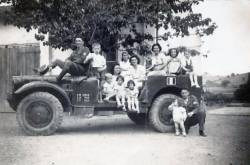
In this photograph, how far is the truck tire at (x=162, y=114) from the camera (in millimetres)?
6625

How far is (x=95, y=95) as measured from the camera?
6.49m

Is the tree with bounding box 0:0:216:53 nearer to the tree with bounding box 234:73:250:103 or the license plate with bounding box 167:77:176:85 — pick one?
the license plate with bounding box 167:77:176:85

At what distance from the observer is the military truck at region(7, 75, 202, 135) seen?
6.34 meters

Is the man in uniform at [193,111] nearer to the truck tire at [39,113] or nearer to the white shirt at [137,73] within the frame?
the white shirt at [137,73]

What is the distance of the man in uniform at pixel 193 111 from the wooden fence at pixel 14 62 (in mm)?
2753

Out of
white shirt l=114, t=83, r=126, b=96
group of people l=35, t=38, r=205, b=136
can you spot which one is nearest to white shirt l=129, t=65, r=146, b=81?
group of people l=35, t=38, r=205, b=136

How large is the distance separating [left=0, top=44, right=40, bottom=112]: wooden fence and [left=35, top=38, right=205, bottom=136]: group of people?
1.08 metres

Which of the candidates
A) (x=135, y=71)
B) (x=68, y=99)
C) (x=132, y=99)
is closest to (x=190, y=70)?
(x=135, y=71)

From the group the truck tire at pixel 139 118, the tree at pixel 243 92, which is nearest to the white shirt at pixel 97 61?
the truck tire at pixel 139 118

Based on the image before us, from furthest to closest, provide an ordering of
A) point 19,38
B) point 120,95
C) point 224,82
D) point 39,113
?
point 19,38
point 120,95
point 39,113
point 224,82

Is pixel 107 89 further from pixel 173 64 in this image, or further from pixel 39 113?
pixel 173 64

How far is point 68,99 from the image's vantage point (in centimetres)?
645

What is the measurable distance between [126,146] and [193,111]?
1434mm

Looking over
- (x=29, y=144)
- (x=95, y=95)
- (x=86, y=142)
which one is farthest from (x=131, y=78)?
(x=29, y=144)
